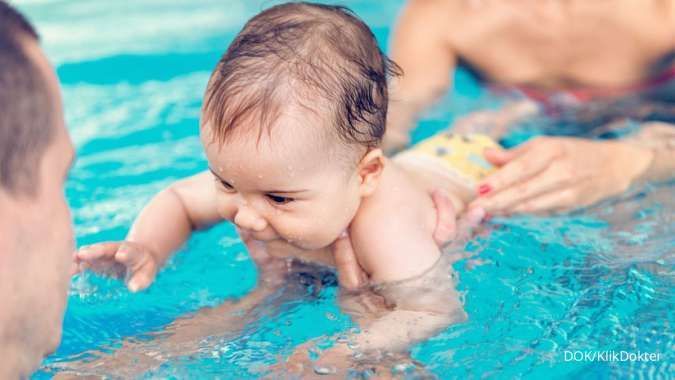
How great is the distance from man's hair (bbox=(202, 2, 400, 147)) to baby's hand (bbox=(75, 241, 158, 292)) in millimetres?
507

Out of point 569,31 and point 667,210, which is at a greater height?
point 569,31

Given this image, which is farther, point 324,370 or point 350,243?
point 350,243

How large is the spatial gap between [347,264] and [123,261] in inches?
23.8

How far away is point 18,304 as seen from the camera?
124cm

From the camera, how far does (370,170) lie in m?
2.09

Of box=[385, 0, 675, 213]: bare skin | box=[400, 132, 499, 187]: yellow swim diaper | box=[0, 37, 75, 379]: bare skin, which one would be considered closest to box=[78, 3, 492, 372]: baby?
box=[400, 132, 499, 187]: yellow swim diaper

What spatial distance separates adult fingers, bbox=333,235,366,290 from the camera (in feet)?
7.24

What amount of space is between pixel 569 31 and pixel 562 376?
192cm

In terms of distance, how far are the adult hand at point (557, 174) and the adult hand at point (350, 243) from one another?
208 millimetres

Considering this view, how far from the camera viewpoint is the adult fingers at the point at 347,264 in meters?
2.21

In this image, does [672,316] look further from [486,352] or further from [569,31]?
[569,31]

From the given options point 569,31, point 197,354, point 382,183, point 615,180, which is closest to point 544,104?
point 569,31

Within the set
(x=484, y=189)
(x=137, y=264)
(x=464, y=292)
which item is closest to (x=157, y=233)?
(x=137, y=264)

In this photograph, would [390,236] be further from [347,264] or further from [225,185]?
[225,185]
